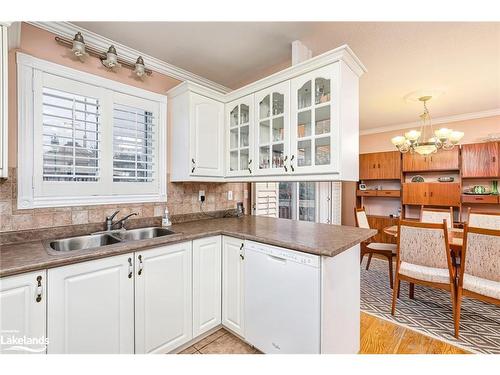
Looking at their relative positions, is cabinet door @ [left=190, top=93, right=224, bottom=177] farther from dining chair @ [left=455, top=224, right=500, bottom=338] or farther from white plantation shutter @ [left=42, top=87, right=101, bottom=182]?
dining chair @ [left=455, top=224, right=500, bottom=338]

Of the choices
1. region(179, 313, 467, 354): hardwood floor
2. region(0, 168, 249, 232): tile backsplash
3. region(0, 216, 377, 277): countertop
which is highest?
region(0, 168, 249, 232): tile backsplash

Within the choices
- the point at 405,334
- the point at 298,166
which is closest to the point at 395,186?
the point at 405,334

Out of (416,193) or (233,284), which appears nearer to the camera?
(233,284)

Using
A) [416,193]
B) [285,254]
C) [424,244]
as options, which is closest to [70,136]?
[285,254]

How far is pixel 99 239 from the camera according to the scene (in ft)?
6.12

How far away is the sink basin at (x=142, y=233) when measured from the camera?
2000mm

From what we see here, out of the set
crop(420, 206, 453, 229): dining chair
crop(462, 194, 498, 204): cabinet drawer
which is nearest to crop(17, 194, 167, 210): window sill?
crop(420, 206, 453, 229): dining chair

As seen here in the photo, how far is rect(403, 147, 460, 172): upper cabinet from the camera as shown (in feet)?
13.6

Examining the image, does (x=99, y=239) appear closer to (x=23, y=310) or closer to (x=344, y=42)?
(x=23, y=310)

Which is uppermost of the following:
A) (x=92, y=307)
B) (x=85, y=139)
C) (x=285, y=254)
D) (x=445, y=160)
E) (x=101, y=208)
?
(x=445, y=160)

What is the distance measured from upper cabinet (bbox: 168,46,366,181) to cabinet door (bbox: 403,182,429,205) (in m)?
3.44

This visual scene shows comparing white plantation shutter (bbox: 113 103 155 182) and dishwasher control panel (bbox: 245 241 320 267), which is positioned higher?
white plantation shutter (bbox: 113 103 155 182)

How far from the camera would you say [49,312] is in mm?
1233

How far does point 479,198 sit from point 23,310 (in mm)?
5599
